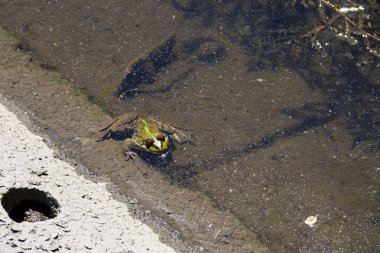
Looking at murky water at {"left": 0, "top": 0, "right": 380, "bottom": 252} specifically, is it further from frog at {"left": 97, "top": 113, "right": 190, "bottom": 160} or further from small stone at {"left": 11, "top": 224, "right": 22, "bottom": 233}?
small stone at {"left": 11, "top": 224, "right": 22, "bottom": 233}

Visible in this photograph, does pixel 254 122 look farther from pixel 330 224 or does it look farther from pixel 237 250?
pixel 237 250

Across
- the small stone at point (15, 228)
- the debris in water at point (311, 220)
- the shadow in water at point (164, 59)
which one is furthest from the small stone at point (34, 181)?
the debris in water at point (311, 220)

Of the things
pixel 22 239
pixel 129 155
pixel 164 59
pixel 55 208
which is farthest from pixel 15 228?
pixel 164 59

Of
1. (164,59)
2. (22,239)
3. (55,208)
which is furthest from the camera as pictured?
(164,59)

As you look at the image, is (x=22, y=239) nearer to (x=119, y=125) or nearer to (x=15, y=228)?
(x=15, y=228)

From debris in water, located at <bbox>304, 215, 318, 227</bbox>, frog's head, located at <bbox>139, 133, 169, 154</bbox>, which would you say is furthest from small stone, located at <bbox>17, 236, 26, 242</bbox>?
debris in water, located at <bbox>304, 215, 318, 227</bbox>

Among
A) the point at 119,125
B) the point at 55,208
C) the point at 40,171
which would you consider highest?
the point at 40,171

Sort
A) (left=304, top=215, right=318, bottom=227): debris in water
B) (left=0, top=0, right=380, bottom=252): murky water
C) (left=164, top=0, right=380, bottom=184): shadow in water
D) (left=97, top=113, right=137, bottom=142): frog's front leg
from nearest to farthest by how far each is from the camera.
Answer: (left=304, top=215, right=318, bottom=227): debris in water, (left=0, top=0, right=380, bottom=252): murky water, (left=97, top=113, right=137, bottom=142): frog's front leg, (left=164, top=0, right=380, bottom=184): shadow in water
